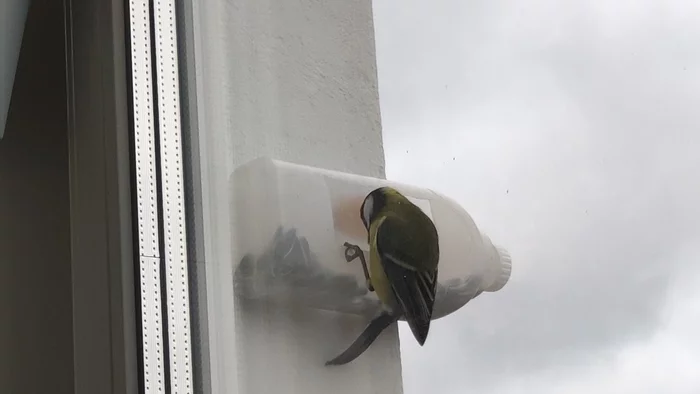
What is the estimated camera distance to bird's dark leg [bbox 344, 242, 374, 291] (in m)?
0.88

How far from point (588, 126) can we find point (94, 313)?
20.7 inches

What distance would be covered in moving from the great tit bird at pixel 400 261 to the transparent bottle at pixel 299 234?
0.6 inches

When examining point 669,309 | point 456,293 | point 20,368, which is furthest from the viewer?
point 20,368

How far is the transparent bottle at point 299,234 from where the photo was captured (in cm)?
91

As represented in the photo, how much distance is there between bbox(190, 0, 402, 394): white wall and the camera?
92 centimetres

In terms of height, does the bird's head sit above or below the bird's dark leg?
above

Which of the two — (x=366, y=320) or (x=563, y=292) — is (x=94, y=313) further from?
(x=563, y=292)

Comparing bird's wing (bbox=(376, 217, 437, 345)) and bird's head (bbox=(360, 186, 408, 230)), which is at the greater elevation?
bird's head (bbox=(360, 186, 408, 230))

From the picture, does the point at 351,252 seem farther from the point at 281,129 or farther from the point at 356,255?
the point at 281,129

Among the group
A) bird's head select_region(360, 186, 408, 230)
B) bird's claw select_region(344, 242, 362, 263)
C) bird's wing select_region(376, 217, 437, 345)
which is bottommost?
bird's wing select_region(376, 217, 437, 345)

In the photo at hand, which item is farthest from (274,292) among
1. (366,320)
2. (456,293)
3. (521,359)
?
(521,359)

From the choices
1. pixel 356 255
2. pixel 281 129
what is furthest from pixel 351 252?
pixel 281 129

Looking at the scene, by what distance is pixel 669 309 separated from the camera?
576mm

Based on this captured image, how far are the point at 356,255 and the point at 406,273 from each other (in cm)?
7
